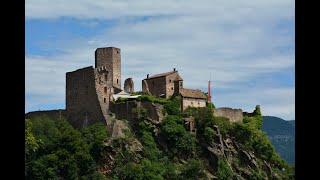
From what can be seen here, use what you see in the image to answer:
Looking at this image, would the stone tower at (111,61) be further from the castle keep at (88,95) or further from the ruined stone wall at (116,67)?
the castle keep at (88,95)

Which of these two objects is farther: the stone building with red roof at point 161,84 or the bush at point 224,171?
the stone building with red roof at point 161,84

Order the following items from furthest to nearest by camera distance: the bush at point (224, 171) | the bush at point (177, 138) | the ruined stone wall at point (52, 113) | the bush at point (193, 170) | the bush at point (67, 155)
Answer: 1. the ruined stone wall at point (52, 113)
2. the bush at point (224, 171)
3. the bush at point (177, 138)
4. the bush at point (193, 170)
5. the bush at point (67, 155)

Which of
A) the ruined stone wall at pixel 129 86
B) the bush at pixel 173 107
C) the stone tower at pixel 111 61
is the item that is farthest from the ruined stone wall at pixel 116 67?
the bush at pixel 173 107

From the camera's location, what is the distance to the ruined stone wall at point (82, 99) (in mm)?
60969

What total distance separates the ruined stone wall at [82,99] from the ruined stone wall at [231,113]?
10.7m

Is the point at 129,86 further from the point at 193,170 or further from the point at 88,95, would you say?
the point at 193,170

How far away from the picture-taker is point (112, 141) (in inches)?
2312

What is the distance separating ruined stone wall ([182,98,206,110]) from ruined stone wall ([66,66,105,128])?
6.76 meters

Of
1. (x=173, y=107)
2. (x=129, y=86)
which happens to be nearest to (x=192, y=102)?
(x=173, y=107)

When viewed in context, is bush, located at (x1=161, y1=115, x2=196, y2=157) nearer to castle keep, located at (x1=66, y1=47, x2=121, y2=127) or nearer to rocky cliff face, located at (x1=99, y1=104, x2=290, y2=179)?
rocky cliff face, located at (x1=99, y1=104, x2=290, y2=179)

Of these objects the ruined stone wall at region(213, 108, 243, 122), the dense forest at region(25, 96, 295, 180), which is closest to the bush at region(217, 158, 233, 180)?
the dense forest at region(25, 96, 295, 180)

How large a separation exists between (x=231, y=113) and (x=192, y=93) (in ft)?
15.2
